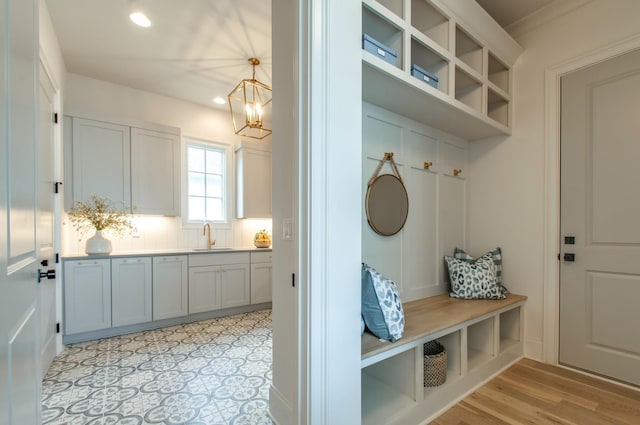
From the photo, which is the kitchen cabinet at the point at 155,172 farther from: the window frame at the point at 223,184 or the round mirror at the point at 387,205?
the round mirror at the point at 387,205

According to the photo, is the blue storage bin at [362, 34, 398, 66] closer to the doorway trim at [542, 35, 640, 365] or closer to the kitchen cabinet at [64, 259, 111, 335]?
the doorway trim at [542, 35, 640, 365]

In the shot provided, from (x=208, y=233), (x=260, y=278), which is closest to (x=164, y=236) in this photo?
(x=208, y=233)

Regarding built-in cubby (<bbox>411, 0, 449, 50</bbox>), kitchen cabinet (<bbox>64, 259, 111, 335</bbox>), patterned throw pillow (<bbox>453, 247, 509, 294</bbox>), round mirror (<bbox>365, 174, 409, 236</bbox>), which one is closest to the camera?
built-in cubby (<bbox>411, 0, 449, 50</bbox>)

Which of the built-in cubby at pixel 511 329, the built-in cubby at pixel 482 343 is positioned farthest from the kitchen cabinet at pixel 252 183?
the built-in cubby at pixel 511 329

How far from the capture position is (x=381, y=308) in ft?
5.16

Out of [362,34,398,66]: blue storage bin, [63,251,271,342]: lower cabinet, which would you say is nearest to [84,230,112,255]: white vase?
[63,251,271,342]: lower cabinet

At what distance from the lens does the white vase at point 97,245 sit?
10.0ft

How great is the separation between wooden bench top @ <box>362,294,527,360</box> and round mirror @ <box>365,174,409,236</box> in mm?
613

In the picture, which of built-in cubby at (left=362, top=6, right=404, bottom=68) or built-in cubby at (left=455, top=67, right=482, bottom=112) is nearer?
built-in cubby at (left=362, top=6, right=404, bottom=68)

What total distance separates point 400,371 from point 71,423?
2018mm

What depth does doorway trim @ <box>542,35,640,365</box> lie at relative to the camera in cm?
240

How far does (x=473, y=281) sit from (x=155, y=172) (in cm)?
382

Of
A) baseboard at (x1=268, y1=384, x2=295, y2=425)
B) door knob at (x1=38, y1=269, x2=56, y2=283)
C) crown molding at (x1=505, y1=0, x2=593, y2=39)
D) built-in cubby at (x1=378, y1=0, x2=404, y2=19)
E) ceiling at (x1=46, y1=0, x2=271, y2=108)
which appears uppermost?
crown molding at (x1=505, y1=0, x2=593, y2=39)

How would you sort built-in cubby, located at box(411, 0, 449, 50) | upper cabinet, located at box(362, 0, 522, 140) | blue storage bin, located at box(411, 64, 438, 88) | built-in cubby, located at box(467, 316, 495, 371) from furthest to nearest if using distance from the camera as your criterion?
built-in cubby, located at box(467, 316, 495, 371), built-in cubby, located at box(411, 0, 449, 50), blue storage bin, located at box(411, 64, 438, 88), upper cabinet, located at box(362, 0, 522, 140)
